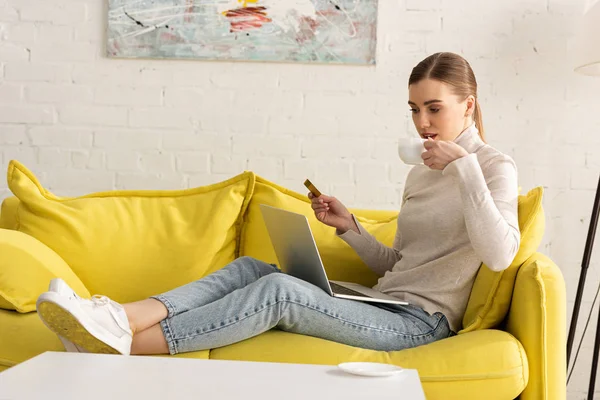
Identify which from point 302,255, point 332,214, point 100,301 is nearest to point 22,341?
point 100,301

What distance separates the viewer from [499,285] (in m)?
1.93

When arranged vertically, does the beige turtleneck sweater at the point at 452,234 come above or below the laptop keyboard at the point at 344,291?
above

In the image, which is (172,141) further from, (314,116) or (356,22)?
(356,22)

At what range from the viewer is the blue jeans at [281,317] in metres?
1.77

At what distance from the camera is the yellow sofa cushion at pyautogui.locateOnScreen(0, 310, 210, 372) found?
6.19 ft

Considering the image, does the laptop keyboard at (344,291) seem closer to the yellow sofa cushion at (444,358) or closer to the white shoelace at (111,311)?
the yellow sofa cushion at (444,358)

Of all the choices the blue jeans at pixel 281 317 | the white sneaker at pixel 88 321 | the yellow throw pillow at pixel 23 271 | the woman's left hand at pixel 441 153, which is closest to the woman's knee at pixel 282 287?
the blue jeans at pixel 281 317

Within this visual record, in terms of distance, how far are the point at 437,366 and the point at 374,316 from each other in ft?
0.70

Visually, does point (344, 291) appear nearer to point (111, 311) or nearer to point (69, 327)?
point (111, 311)

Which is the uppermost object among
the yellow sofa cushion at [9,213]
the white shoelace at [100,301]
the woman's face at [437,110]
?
the woman's face at [437,110]

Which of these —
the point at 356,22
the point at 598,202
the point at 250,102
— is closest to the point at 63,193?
the point at 250,102

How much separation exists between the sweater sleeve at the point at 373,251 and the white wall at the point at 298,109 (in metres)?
0.77

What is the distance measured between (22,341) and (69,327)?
42 centimetres

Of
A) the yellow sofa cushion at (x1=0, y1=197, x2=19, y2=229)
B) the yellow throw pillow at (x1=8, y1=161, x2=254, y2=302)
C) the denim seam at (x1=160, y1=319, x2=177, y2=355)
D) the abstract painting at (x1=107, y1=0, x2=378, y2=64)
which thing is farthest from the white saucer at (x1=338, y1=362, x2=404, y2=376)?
the abstract painting at (x1=107, y1=0, x2=378, y2=64)
